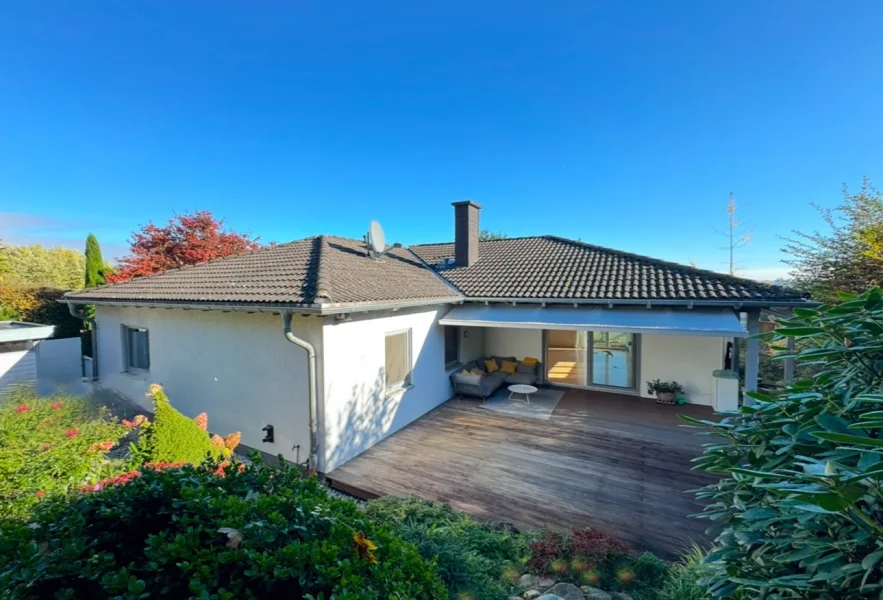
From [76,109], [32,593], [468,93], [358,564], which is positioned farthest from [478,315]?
[76,109]

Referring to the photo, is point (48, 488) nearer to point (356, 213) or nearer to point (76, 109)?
point (76, 109)

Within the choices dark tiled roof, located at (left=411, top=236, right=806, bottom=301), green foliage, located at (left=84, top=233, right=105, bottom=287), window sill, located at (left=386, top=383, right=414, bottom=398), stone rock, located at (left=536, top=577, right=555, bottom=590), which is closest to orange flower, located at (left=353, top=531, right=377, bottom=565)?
stone rock, located at (left=536, top=577, right=555, bottom=590)

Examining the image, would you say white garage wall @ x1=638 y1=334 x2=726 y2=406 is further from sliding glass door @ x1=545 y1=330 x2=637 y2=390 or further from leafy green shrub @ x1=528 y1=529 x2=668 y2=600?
leafy green shrub @ x1=528 y1=529 x2=668 y2=600

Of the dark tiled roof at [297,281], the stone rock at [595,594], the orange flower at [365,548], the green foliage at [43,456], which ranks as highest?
the dark tiled roof at [297,281]

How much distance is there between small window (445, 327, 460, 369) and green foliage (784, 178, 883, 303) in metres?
18.6

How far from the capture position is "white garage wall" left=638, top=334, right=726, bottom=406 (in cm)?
1567

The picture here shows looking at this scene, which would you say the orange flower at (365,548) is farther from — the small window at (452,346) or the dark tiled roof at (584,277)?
the dark tiled roof at (584,277)

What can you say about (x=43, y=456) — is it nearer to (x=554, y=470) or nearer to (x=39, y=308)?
(x=554, y=470)

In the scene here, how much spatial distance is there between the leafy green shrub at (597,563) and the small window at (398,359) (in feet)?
24.6

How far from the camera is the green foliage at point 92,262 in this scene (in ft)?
79.9

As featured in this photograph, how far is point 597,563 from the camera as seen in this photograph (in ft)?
19.8

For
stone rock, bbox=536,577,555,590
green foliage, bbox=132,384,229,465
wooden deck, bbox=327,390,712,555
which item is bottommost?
wooden deck, bbox=327,390,712,555

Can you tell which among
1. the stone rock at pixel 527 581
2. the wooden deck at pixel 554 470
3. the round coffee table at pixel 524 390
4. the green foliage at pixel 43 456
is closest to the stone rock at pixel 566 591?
the stone rock at pixel 527 581

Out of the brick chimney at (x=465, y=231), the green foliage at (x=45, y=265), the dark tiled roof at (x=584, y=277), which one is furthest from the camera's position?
the green foliage at (x=45, y=265)
